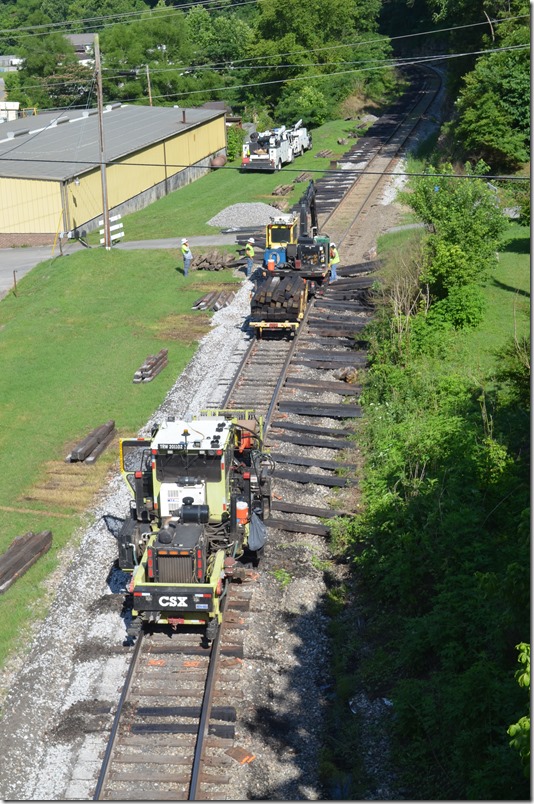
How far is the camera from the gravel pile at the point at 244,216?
42219 mm

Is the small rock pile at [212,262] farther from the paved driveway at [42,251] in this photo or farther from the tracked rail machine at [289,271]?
the tracked rail machine at [289,271]

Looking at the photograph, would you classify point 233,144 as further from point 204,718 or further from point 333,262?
point 204,718

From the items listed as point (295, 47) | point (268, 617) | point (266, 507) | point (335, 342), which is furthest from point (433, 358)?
point (295, 47)

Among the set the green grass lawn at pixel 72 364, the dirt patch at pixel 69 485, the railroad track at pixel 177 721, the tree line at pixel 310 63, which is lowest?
the railroad track at pixel 177 721

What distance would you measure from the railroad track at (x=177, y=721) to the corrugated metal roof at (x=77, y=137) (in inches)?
1159

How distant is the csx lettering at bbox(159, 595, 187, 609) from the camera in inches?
541

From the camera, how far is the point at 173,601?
13.8m

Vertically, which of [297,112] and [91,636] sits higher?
[297,112]

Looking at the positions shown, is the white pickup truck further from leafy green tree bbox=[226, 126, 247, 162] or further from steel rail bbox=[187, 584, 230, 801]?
steel rail bbox=[187, 584, 230, 801]

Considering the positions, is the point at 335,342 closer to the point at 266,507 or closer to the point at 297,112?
the point at 266,507

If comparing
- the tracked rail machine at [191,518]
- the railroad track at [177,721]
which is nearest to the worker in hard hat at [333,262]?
the tracked rail machine at [191,518]

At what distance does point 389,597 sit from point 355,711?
2.70 m

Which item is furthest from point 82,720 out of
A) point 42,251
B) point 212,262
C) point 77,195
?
point 77,195

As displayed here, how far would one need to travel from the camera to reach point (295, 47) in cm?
6894
